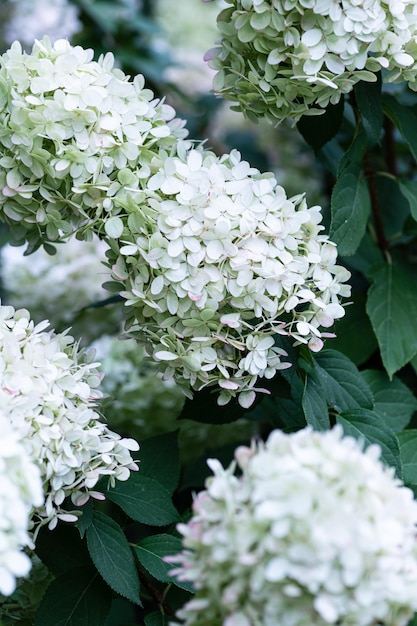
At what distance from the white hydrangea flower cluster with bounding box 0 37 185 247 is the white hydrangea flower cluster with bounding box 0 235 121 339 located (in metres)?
0.73

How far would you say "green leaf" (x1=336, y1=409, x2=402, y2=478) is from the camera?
0.95 m

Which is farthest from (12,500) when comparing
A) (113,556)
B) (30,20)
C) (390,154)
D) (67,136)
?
(30,20)

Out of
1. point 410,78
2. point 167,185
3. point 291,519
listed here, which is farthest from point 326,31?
point 291,519

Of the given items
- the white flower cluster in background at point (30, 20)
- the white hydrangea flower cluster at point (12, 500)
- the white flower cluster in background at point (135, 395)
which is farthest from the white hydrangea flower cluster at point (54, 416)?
the white flower cluster in background at point (30, 20)

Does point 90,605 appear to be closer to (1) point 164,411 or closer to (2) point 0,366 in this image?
(2) point 0,366

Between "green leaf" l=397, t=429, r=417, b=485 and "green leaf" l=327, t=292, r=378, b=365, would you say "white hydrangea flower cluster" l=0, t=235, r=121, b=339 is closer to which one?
"green leaf" l=327, t=292, r=378, b=365

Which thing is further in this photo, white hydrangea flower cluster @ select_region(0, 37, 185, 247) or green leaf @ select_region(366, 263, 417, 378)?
green leaf @ select_region(366, 263, 417, 378)

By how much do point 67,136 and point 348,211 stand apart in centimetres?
37

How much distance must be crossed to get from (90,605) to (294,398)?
1.04 feet

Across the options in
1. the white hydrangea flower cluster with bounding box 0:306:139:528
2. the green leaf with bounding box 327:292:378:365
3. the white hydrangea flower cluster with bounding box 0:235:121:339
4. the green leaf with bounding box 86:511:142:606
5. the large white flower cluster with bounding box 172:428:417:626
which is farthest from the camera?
the white hydrangea flower cluster with bounding box 0:235:121:339

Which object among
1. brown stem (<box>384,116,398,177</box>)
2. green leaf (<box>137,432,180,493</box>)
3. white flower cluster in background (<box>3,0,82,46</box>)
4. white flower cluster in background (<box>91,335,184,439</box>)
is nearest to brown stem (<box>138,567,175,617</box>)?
green leaf (<box>137,432,180,493</box>)

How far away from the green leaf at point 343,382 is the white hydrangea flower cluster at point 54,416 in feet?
0.83

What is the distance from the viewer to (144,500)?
3.18ft

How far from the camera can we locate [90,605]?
931 mm
